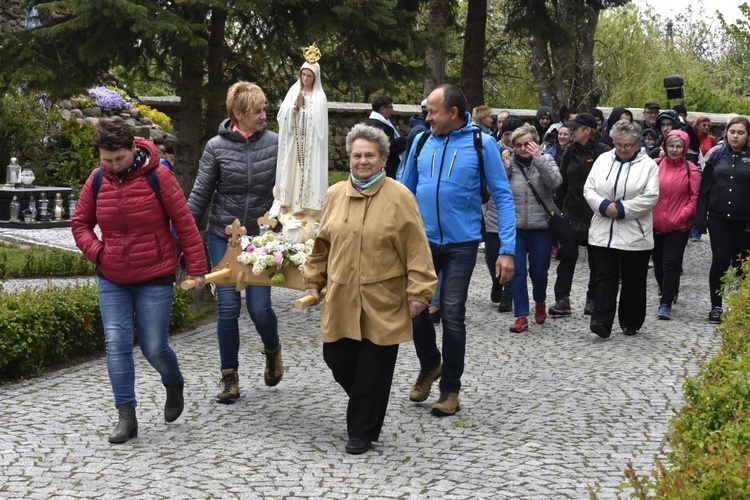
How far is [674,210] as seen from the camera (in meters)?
11.3

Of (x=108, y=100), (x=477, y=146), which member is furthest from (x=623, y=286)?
(x=108, y=100)

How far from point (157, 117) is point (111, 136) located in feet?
56.0

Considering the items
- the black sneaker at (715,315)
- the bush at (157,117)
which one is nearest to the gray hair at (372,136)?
the black sneaker at (715,315)

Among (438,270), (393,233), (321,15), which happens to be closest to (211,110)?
(321,15)

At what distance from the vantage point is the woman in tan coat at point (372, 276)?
6.22 m

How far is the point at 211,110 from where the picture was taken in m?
12.8

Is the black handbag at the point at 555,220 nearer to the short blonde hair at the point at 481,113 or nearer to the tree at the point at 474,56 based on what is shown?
the short blonde hair at the point at 481,113

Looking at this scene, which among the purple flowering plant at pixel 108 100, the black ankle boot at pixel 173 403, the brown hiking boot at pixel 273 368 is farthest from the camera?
the purple flowering plant at pixel 108 100

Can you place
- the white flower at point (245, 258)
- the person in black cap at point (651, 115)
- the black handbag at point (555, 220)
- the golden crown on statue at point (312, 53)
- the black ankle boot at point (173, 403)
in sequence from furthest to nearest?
the person in black cap at point (651, 115) < the black handbag at point (555, 220) < the golden crown on statue at point (312, 53) < the white flower at point (245, 258) < the black ankle boot at point (173, 403)

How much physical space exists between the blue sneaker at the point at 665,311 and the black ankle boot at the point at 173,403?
5.89 metres

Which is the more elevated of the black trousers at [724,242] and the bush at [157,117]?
the bush at [157,117]

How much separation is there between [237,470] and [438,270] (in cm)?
206

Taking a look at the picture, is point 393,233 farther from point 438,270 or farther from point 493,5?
point 493,5

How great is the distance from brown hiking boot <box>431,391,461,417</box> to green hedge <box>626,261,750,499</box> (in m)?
1.75
